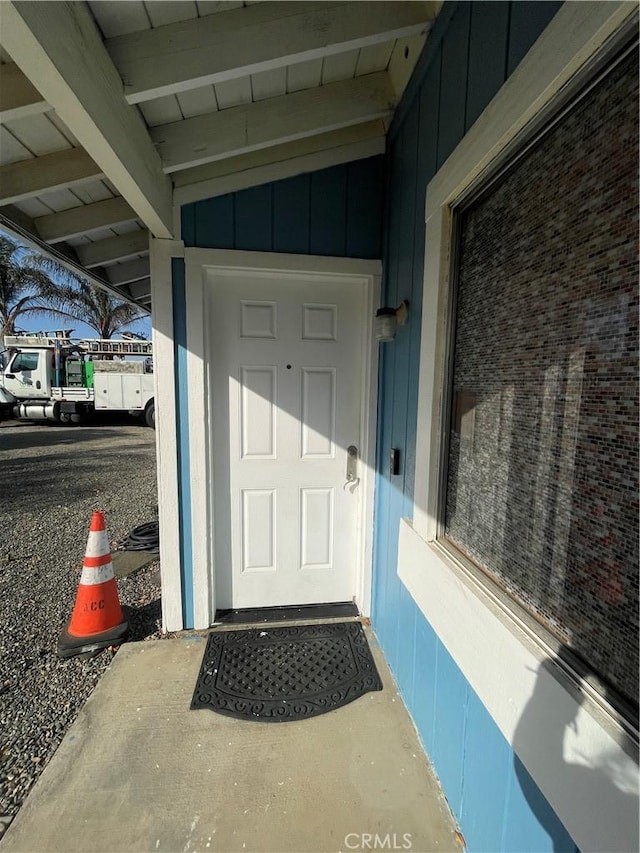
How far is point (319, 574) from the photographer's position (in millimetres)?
2283

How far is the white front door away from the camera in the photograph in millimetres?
2055

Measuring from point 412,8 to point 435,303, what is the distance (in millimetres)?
1003

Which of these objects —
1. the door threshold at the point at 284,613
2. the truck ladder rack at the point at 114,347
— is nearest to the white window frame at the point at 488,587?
the door threshold at the point at 284,613

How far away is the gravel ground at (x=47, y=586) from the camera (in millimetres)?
1467

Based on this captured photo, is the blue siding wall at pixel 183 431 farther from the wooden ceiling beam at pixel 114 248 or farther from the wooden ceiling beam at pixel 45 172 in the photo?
the wooden ceiling beam at pixel 114 248

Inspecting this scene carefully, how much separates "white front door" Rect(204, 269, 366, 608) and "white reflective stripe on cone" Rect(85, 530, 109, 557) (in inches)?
24.0

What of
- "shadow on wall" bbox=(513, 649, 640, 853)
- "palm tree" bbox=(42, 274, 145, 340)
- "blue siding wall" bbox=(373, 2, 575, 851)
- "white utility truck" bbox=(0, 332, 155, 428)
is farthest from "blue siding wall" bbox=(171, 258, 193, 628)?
"palm tree" bbox=(42, 274, 145, 340)

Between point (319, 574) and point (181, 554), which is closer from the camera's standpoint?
point (181, 554)

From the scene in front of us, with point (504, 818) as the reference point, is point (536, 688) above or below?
above

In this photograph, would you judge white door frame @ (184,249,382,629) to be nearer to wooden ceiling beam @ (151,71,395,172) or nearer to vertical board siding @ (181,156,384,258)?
vertical board siding @ (181,156,384,258)

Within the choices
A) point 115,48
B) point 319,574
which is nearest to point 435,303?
point 115,48

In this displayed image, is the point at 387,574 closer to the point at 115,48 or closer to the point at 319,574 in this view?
the point at 319,574

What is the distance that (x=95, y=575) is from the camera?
1.95 metres

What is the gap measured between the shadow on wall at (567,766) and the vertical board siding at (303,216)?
1.97 m
